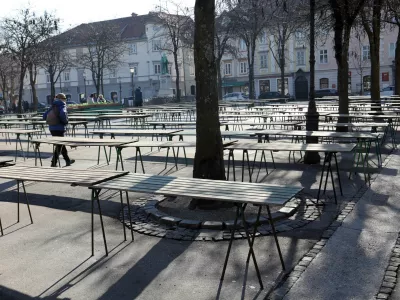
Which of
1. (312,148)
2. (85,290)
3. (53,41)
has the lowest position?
(85,290)

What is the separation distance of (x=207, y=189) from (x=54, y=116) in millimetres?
7617

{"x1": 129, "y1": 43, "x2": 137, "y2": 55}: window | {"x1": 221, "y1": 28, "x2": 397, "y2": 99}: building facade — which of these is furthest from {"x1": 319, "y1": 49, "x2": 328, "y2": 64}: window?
{"x1": 129, "y1": 43, "x2": 137, "y2": 55}: window

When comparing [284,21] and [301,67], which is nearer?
[284,21]

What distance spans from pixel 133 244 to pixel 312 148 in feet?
12.3

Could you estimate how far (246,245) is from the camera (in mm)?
5340

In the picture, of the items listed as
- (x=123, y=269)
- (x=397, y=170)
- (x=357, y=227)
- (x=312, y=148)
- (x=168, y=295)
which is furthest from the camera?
(x=397, y=170)

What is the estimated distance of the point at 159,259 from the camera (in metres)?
5.06

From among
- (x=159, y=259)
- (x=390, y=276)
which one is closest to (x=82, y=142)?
(x=159, y=259)

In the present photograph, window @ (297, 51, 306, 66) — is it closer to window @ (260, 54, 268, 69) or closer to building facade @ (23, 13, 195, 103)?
window @ (260, 54, 268, 69)

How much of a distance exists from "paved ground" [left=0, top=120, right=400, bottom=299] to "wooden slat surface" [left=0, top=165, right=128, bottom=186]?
2.46 feet

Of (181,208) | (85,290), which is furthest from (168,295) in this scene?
(181,208)

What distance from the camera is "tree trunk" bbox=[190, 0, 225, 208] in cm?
667

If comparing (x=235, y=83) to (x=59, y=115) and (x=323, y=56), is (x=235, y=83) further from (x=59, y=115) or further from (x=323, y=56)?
(x=59, y=115)

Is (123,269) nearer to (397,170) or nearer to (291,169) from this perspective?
(291,169)
